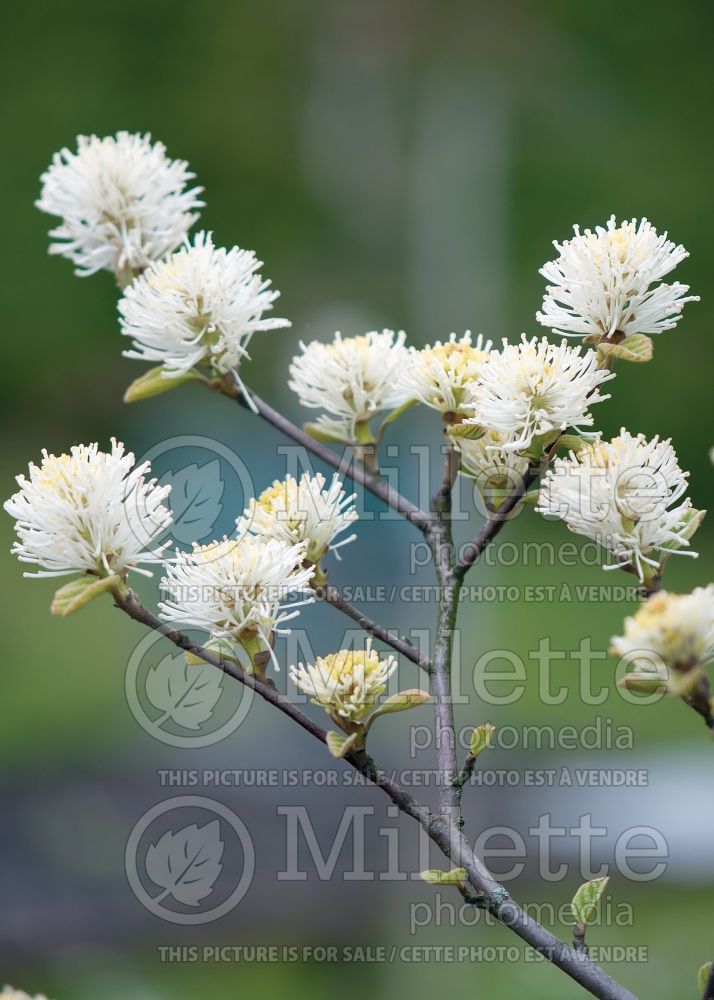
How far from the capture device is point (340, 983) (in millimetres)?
2047

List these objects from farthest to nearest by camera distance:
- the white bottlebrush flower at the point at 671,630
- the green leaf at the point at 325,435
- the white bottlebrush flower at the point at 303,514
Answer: the green leaf at the point at 325,435 → the white bottlebrush flower at the point at 303,514 → the white bottlebrush flower at the point at 671,630

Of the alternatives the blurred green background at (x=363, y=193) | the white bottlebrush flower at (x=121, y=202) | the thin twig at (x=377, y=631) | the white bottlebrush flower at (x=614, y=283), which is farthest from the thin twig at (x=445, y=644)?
the blurred green background at (x=363, y=193)

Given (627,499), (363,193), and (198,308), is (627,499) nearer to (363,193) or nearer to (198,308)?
(198,308)

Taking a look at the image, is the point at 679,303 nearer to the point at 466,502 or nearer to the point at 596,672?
the point at 466,502

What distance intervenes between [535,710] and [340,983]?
1051 millimetres

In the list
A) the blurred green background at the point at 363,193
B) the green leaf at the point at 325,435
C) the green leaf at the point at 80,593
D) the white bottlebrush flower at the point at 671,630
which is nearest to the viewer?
the white bottlebrush flower at the point at 671,630

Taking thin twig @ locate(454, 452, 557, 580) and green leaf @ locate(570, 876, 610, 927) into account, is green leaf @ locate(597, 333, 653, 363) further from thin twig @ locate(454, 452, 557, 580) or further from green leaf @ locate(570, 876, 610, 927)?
green leaf @ locate(570, 876, 610, 927)

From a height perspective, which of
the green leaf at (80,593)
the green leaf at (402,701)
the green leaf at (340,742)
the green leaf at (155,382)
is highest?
the green leaf at (155,382)

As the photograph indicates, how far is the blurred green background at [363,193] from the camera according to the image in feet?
12.3

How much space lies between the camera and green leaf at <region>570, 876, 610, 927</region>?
56 centimetres

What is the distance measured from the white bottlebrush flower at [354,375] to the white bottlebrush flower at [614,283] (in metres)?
0.14

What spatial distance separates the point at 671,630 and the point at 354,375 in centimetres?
34

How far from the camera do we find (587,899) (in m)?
0.57

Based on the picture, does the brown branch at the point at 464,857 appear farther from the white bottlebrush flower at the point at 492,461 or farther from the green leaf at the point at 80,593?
the white bottlebrush flower at the point at 492,461
